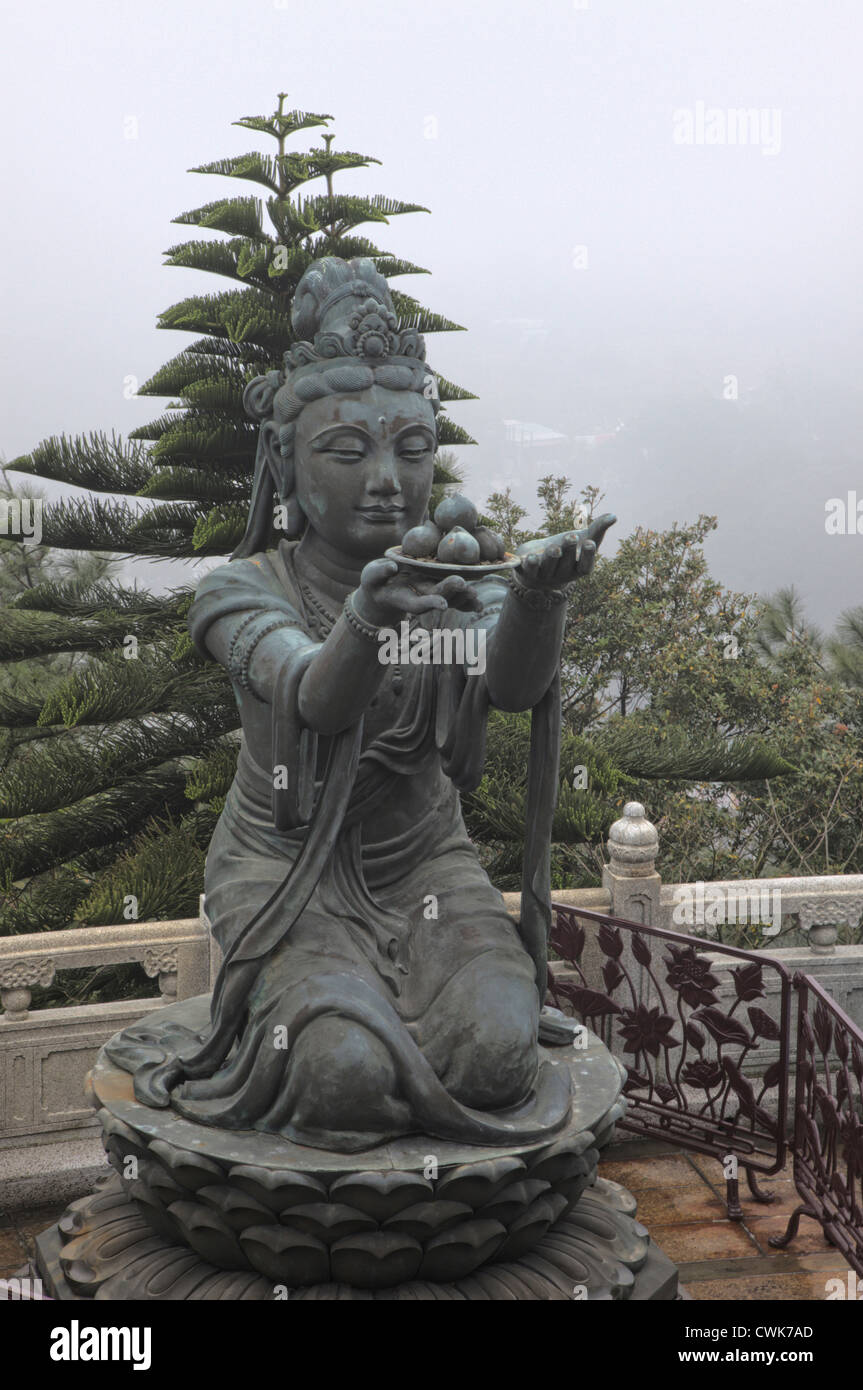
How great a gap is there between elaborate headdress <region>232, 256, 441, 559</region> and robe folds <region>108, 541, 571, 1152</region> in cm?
23

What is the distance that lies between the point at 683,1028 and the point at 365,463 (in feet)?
7.36

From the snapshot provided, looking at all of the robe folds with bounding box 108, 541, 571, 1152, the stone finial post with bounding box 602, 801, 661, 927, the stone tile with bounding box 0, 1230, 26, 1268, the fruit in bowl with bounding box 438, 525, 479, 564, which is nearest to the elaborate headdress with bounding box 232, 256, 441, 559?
the robe folds with bounding box 108, 541, 571, 1152

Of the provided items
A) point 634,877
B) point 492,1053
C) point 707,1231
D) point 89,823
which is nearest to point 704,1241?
point 707,1231

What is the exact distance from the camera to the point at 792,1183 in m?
4.71

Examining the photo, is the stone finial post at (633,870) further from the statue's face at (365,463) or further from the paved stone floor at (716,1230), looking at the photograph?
the statue's face at (365,463)

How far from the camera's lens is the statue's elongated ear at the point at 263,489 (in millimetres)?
3674

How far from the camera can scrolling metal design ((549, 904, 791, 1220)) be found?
456cm

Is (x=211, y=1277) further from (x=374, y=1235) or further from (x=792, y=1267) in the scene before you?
(x=792, y=1267)

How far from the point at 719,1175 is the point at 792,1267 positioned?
0.57 meters

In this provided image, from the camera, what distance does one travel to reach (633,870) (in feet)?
16.9

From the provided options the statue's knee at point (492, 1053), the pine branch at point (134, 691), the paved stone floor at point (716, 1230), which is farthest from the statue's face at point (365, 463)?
the pine branch at point (134, 691)

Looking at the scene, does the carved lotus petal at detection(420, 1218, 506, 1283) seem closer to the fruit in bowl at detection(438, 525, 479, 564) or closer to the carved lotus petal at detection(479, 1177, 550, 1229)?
the carved lotus petal at detection(479, 1177, 550, 1229)

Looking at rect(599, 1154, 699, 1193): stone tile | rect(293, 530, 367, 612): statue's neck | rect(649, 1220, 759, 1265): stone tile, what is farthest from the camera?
rect(599, 1154, 699, 1193): stone tile

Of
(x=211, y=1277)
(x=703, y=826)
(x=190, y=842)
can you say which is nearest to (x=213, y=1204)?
(x=211, y=1277)
